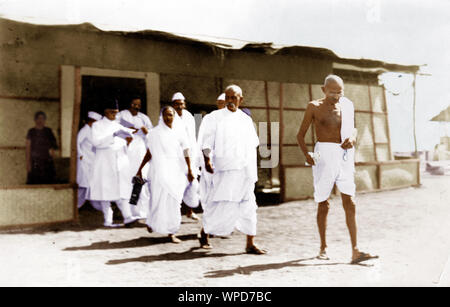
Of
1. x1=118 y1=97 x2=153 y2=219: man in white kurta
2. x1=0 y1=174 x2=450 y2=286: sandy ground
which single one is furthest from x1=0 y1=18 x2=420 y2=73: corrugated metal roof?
x1=0 y1=174 x2=450 y2=286: sandy ground

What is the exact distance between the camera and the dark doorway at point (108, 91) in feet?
32.9

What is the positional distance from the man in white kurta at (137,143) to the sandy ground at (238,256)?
2.19 feet

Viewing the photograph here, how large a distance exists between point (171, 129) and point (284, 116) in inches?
166

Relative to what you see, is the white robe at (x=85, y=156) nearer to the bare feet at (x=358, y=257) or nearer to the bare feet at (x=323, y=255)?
the bare feet at (x=323, y=255)

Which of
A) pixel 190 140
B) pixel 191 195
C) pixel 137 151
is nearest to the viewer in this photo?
pixel 190 140

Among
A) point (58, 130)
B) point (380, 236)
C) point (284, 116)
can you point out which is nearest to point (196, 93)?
point (284, 116)

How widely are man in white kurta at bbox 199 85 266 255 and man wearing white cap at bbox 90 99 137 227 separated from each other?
85.6 inches

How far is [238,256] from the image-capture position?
530 cm

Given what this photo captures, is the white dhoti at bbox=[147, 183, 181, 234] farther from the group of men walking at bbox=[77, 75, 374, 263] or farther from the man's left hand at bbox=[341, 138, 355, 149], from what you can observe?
the man's left hand at bbox=[341, 138, 355, 149]

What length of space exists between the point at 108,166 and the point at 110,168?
43 millimetres

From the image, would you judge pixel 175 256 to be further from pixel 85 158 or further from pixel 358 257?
pixel 85 158

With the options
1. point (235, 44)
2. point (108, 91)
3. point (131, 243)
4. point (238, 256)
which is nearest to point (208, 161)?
point (238, 256)

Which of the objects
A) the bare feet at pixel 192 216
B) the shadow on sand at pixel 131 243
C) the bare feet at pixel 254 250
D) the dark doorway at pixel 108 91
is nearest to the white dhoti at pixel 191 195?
the bare feet at pixel 192 216

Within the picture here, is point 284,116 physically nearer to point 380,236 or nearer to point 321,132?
point 380,236
